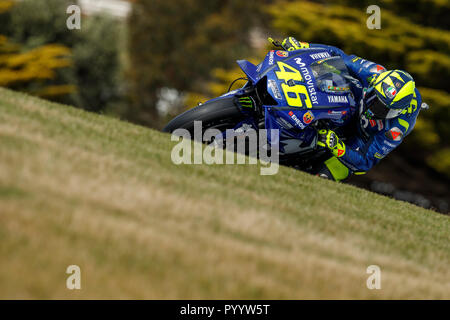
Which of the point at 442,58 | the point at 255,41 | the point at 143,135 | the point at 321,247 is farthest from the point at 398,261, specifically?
the point at 255,41

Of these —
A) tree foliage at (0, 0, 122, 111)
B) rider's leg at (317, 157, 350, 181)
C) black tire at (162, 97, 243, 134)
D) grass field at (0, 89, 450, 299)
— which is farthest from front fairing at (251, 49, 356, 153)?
tree foliage at (0, 0, 122, 111)

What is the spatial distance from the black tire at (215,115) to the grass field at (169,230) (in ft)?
2.63

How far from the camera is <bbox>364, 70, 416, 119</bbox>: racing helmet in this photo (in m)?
6.22

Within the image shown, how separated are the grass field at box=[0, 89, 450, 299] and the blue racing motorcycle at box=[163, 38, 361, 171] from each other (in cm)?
78

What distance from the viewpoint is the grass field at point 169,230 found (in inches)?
122

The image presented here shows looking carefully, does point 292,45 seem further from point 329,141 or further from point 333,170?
point 333,170

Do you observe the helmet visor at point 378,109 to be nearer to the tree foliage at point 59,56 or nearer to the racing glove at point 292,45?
the racing glove at point 292,45

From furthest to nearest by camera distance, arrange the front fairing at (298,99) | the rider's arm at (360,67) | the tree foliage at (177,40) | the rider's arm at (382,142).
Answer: the tree foliage at (177,40) → the rider's arm at (360,67) → the rider's arm at (382,142) → the front fairing at (298,99)

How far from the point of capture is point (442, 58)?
57.7 ft

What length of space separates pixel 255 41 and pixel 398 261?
33539 mm

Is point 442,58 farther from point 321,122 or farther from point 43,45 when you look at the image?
point 43,45

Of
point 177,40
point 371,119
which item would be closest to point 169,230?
point 371,119

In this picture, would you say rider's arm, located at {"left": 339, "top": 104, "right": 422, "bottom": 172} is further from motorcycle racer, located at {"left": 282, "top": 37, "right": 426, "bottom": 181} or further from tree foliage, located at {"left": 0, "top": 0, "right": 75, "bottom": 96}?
tree foliage, located at {"left": 0, "top": 0, "right": 75, "bottom": 96}

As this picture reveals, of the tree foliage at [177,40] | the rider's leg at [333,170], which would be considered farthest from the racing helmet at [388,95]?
the tree foliage at [177,40]
